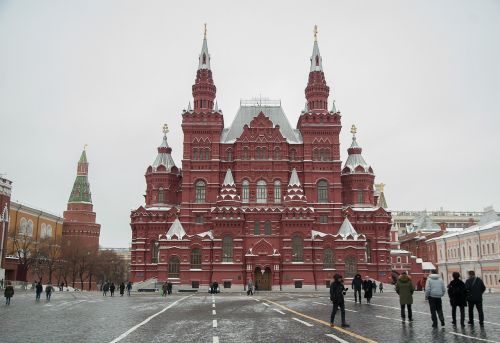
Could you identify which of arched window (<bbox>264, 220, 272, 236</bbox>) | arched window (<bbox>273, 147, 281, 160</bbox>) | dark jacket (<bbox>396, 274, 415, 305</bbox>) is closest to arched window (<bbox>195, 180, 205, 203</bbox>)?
arched window (<bbox>264, 220, 272, 236</bbox>)

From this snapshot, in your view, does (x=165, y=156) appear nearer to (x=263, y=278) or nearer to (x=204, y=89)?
(x=204, y=89)

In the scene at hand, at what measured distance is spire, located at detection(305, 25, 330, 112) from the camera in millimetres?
75188

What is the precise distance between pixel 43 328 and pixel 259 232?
50945 mm

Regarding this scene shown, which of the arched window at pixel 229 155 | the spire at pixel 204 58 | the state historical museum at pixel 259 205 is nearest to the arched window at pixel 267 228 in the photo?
the state historical museum at pixel 259 205

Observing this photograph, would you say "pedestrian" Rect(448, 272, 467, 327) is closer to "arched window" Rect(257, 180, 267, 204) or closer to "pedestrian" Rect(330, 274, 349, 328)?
"pedestrian" Rect(330, 274, 349, 328)

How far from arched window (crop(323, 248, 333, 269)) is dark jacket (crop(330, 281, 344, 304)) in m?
50.3

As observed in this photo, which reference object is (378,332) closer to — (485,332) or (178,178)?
(485,332)

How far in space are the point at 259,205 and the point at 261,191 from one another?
2472 mm

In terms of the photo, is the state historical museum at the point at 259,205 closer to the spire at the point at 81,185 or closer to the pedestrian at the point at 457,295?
the pedestrian at the point at 457,295

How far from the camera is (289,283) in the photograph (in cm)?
6544

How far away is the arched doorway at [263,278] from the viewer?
6574 cm

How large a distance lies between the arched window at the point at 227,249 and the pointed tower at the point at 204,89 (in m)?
19.4

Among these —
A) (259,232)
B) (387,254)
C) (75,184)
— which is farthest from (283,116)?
(75,184)

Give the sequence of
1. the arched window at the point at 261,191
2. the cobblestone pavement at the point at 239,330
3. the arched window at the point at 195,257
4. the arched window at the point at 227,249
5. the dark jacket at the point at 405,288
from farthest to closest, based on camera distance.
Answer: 1. the arched window at the point at 261,191
2. the arched window at the point at 195,257
3. the arched window at the point at 227,249
4. the dark jacket at the point at 405,288
5. the cobblestone pavement at the point at 239,330
